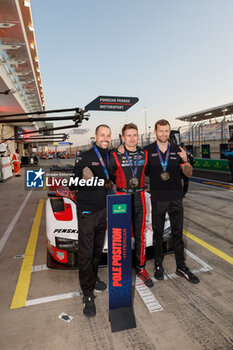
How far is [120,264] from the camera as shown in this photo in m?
2.17

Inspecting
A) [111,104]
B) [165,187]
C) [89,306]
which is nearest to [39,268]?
[89,306]

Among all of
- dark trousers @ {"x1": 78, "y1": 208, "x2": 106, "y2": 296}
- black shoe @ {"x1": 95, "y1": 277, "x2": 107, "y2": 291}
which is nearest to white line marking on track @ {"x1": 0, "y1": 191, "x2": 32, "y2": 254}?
black shoe @ {"x1": 95, "y1": 277, "x2": 107, "y2": 291}

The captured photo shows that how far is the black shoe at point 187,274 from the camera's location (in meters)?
2.72

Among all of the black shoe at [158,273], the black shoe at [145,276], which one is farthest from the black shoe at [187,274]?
the black shoe at [145,276]

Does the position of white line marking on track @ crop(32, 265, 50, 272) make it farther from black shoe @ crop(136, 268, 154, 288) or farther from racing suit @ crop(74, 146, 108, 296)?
black shoe @ crop(136, 268, 154, 288)

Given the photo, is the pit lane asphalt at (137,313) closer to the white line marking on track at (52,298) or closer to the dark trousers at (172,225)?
the white line marking on track at (52,298)

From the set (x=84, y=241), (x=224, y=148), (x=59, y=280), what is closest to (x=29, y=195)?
(x=59, y=280)

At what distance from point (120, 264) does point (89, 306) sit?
0.54m

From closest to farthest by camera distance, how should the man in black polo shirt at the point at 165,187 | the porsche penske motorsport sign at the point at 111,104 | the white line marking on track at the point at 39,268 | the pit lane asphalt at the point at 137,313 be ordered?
the pit lane asphalt at the point at 137,313
the man in black polo shirt at the point at 165,187
the white line marking on track at the point at 39,268
the porsche penske motorsport sign at the point at 111,104

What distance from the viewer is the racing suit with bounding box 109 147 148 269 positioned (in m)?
2.58

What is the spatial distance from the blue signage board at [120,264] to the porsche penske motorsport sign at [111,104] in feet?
14.6

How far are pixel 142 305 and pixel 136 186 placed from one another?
1215 millimetres

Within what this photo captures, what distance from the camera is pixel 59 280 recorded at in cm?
286

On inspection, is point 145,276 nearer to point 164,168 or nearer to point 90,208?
point 90,208
